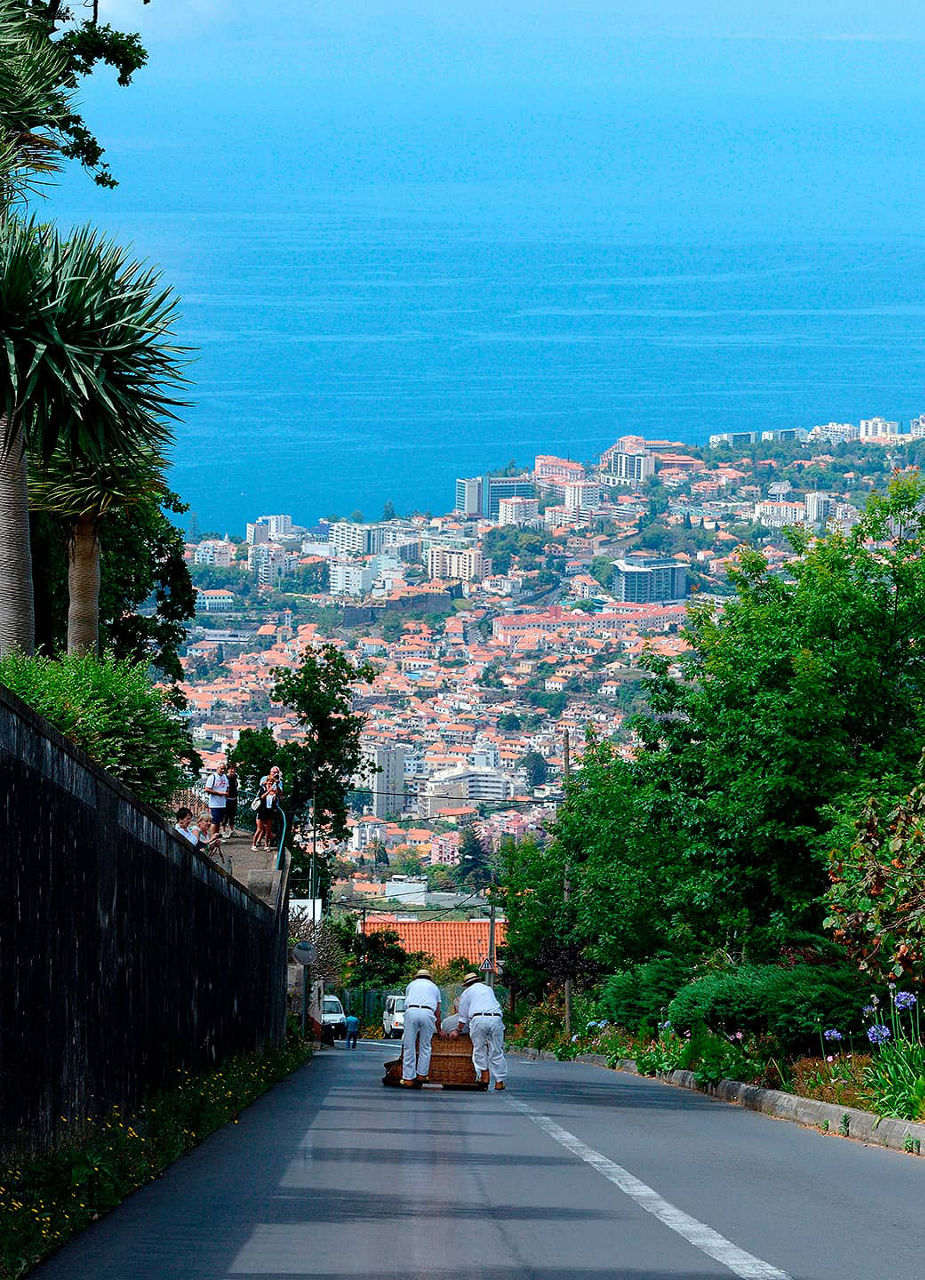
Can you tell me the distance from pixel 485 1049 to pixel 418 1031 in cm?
89

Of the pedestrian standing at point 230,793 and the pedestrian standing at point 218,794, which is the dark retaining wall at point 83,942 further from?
the pedestrian standing at point 230,793

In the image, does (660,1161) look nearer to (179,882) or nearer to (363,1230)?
(363,1230)

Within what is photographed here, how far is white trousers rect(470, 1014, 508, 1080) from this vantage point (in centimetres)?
2283

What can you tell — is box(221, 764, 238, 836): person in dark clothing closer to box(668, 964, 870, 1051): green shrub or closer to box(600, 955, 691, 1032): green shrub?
box(600, 955, 691, 1032): green shrub

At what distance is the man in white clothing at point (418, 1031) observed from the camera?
22.6 metres

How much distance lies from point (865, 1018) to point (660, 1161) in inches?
290

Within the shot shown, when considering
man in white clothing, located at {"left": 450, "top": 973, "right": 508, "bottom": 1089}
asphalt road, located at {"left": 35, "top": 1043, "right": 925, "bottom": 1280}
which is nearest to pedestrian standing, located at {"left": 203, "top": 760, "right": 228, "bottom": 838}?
man in white clothing, located at {"left": 450, "top": 973, "right": 508, "bottom": 1089}

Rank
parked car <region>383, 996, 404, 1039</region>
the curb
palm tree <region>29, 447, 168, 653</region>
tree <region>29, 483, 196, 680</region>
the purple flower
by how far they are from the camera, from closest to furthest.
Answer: the curb, the purple flower, palm tree <region>29, 447, 168, 653</region>, tree <region>29, 483, 196, 680</region>, parked car <region>383, 996, 404, 1039</region>

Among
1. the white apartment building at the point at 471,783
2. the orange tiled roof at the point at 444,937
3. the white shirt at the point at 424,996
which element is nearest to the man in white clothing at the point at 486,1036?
the white shirt at the point at 424,996

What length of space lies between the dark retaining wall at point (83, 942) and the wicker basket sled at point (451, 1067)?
5.05 metres

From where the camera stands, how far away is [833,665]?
23672mm

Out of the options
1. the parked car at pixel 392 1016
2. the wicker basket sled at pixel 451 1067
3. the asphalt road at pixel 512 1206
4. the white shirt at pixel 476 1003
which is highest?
the white shirt at pixel 476 1003

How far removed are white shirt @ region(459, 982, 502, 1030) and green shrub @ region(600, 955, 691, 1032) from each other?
10963 mm

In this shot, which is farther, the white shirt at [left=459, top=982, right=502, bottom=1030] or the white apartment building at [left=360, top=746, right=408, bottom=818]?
the white apartment building at [left=360, top=746, right=408, bottom=818]
